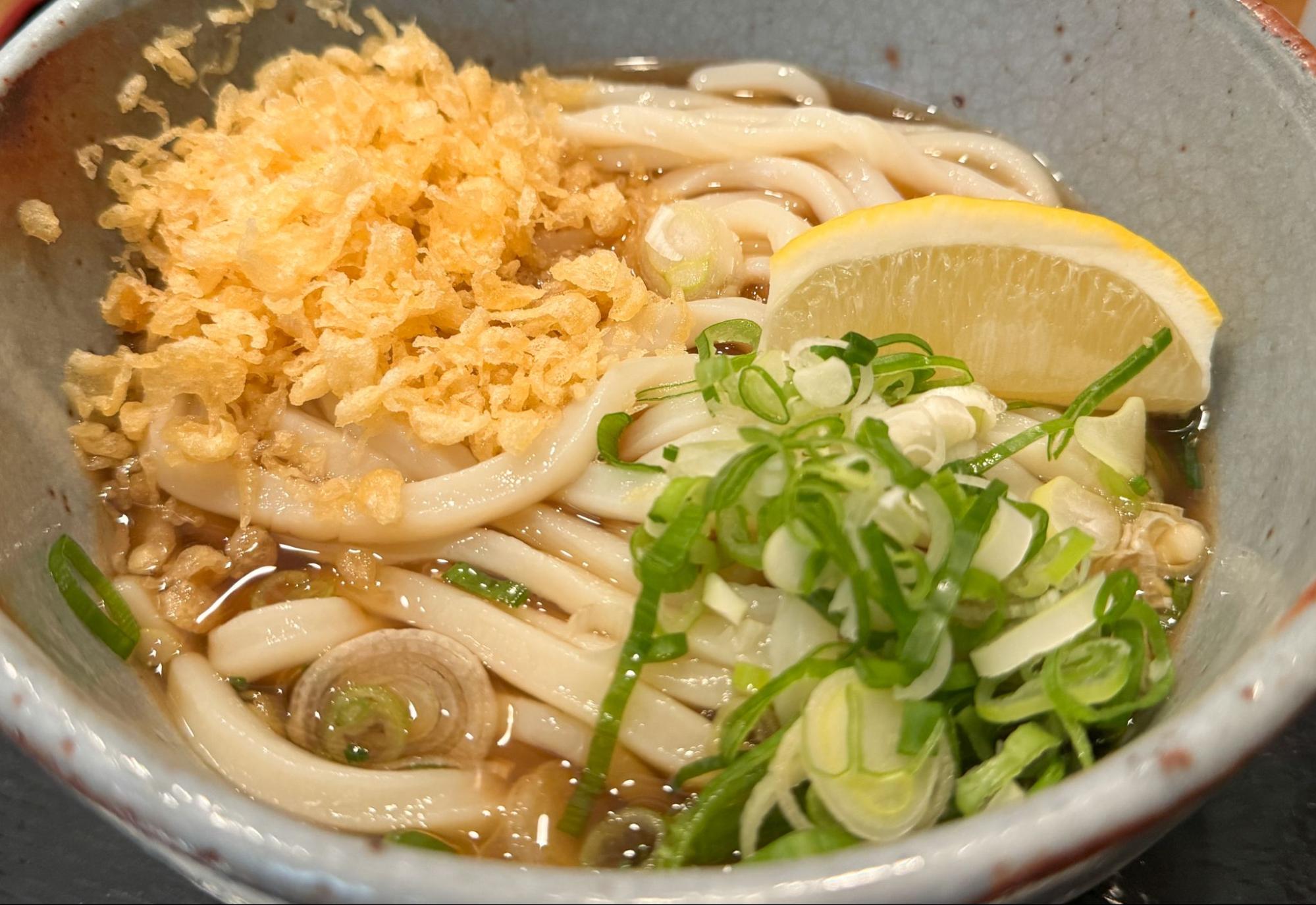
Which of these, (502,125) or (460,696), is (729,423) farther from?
(502,125)

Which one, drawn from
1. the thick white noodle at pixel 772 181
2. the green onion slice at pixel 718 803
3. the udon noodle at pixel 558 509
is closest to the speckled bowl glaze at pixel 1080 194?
the udon noodle at pixel 558 509

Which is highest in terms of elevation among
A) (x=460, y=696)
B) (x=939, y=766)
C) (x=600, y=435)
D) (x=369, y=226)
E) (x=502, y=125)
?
(x=502, y=125)

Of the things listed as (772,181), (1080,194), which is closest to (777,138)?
(772,181)

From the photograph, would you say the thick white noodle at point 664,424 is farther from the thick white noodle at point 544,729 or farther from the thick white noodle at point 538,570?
the thick white noodle at point 544,729

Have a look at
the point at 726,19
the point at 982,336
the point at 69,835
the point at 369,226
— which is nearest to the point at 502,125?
the point at 369,226

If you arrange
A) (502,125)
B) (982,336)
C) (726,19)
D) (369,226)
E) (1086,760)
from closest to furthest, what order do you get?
(1086,760) → (982,336) → (369,226) → (502,125) → (726,19)

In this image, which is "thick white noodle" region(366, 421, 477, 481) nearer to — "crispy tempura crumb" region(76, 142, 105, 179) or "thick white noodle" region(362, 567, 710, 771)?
"thick white noodle" region(362, 567, 710, 771)

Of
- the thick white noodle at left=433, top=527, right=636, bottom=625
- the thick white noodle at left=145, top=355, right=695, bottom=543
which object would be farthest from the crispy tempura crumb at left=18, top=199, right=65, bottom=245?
the thick white noodle at left=433, top=527, right=636, bottom=625
